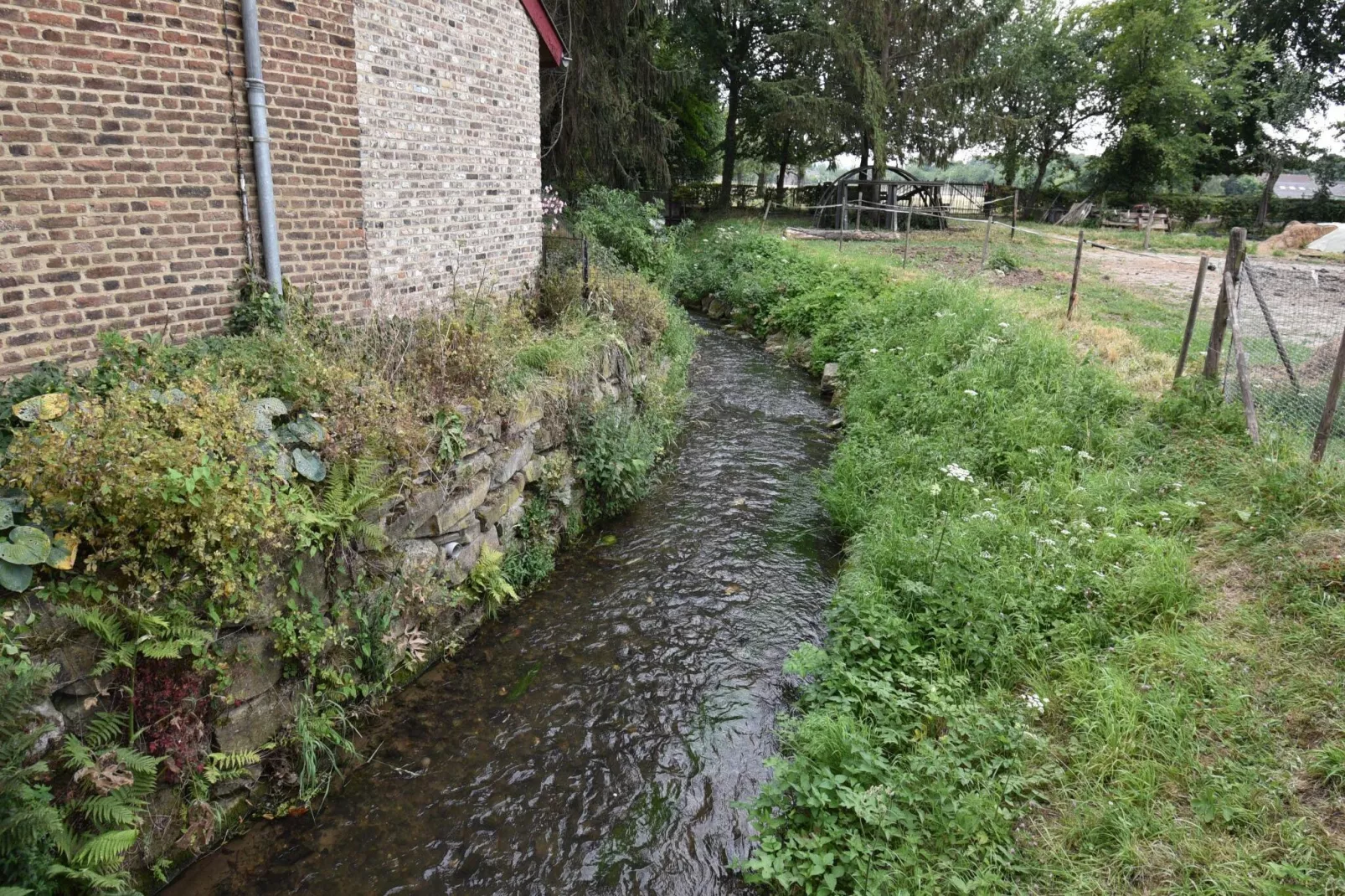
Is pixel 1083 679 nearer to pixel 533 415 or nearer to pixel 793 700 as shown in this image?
Answer: pixel 793 700

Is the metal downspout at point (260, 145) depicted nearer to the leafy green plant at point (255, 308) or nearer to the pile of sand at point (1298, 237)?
the leafy green plant at point (255, 308)

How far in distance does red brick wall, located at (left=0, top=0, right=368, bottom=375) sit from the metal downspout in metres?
0.07

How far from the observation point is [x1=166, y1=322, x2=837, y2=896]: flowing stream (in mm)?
3846

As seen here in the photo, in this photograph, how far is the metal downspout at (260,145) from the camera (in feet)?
18.3

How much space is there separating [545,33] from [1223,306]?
8.08 m

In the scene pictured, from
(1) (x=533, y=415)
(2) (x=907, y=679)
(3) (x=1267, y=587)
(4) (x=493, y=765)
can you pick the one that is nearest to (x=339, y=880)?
(4) (x=493, y=765)

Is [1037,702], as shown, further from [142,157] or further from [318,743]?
[142,157]

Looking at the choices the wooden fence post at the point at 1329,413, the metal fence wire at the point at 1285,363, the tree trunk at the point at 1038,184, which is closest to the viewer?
the wooden fence post at the point at 1329,413

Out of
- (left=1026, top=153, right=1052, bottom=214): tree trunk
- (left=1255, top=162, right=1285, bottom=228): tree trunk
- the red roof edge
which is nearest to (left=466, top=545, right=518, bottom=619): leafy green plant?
the red roof edge

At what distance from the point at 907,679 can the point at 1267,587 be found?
2251 millimetres

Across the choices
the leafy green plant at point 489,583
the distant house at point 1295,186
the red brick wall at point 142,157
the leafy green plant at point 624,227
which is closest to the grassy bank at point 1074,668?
the leafy green plant at point 489,583

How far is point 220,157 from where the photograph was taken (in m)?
5.56

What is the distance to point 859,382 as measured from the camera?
994cm

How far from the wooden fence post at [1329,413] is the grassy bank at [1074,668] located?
156mm
